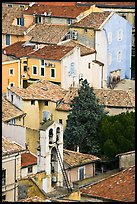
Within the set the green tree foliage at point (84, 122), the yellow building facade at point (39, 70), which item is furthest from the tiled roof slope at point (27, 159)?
the yellow building facade at point (39, 70)

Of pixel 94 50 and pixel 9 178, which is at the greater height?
pixel 94 50

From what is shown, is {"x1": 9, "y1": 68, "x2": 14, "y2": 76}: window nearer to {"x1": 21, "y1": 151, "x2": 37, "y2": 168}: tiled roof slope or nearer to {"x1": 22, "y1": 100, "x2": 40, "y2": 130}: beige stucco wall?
{"x1": 22, "y1": 100, "x2": 40, "y2": 130}: beige stucco wall

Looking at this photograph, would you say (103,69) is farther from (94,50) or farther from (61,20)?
(61,20)

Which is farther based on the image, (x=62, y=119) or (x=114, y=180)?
(x=62, y=119)

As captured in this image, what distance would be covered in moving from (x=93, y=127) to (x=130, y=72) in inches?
405

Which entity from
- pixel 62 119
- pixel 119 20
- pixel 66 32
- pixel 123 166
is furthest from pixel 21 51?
pixel 123 166

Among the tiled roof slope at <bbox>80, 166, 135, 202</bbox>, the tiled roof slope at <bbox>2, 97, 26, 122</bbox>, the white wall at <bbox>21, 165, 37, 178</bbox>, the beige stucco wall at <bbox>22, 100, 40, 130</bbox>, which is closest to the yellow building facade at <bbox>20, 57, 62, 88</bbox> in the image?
the beige stucco wall at <bbox>22, 100, 40, 130</bbox>

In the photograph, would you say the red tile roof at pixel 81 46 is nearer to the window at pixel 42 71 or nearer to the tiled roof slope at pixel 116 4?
the window at pixel 42 71

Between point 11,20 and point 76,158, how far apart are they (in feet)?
43.4

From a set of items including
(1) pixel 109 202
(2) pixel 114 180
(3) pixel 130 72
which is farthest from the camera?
(3) pixel 130 72

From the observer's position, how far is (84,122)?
2462 cm

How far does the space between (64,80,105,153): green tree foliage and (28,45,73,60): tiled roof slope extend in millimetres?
4822

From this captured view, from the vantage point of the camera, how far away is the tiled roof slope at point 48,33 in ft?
106

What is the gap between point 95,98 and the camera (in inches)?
984
